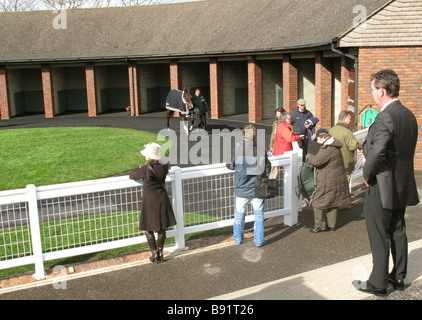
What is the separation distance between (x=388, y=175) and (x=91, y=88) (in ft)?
84.1

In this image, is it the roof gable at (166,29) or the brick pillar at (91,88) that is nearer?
the roof gable at (166,29)

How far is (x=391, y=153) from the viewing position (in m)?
5.42

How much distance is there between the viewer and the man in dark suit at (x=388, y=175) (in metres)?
5.34

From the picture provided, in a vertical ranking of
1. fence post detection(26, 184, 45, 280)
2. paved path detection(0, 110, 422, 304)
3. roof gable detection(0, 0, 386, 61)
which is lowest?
paved path detection(0, 110, 422, 304)

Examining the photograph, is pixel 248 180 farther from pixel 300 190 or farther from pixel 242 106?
pixel 242 106

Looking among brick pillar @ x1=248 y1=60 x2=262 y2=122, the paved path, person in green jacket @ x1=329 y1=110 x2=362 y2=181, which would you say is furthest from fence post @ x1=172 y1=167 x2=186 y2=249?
brick pillar @ x1=248 y1=60 x2=262 y2=122

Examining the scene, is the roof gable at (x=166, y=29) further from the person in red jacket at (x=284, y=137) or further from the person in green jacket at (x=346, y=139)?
the person in green jacket at (x=346, y=139)

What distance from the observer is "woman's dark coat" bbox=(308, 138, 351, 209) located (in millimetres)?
7910

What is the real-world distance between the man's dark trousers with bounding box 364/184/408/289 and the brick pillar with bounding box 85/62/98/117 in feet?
83.0

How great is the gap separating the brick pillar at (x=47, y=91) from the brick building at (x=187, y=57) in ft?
0.19

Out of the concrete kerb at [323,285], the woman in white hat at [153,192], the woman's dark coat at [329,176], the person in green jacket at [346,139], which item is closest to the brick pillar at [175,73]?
the person in green jacket at [346,139]

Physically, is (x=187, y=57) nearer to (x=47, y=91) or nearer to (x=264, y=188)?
(x=47, y=91)

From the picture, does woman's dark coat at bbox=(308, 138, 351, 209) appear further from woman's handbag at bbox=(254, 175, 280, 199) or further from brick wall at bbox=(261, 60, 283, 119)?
brick wall at bbox=(261, 60, 283, 119)
